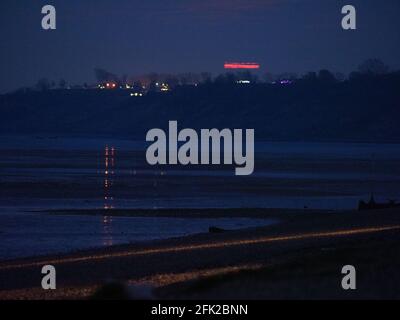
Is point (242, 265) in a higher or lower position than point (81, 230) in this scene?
higher

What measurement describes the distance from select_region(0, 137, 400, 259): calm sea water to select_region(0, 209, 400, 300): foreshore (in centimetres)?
393

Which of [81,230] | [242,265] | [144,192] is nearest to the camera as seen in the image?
[242,265]

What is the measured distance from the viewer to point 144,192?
55531mm

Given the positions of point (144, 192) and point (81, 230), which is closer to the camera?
point (81, 230)

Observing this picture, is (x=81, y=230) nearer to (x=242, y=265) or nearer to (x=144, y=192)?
(x=242, y=265)

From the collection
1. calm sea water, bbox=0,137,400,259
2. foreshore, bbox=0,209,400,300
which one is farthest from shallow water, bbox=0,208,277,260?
foreshore, bbox=0,209,400,300

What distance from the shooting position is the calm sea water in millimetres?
34969

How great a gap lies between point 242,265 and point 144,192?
3340cm

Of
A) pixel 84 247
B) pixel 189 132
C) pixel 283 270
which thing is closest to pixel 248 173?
pixel 84 247

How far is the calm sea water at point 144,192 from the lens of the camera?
115 ft

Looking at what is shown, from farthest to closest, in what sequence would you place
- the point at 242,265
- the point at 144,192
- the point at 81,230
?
1. the point at 144,192
2. the point at 81,230
3. the point at 242,265

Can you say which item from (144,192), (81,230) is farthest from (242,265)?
(144,192)
